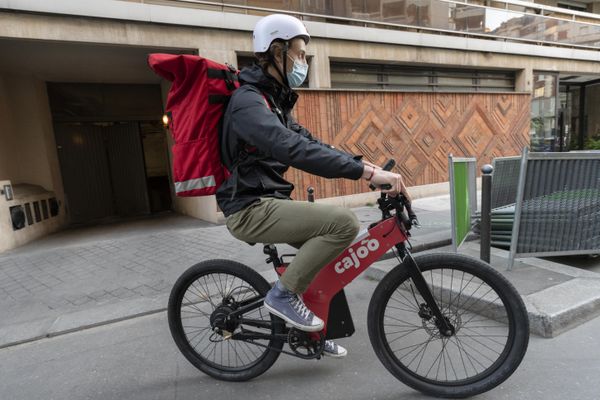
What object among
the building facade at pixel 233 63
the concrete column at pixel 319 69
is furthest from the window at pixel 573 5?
the concrete column at pixel 319 69

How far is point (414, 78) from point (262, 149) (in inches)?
352

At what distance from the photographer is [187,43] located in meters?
7.08

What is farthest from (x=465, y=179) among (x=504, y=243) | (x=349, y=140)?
(x=349, y=140)

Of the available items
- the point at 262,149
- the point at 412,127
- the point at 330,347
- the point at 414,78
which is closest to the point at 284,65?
the point at 262,149

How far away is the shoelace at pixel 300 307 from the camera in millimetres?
2285

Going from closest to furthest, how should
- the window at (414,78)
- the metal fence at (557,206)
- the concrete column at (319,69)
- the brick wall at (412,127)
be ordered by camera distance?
the metal fence at (557,206), the concrete column at (319,69), the brick wall at (412,127), the window at (414,78)

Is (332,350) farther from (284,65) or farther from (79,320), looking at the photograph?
(79,320)

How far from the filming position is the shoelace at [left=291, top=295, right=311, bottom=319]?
2285 millimetres

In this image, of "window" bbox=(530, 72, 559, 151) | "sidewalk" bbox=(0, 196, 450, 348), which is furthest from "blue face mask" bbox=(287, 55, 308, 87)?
"window" bbox=(530, 72, 559, 151)

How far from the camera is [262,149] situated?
2070 mm

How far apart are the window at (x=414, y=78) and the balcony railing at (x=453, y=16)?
95cm

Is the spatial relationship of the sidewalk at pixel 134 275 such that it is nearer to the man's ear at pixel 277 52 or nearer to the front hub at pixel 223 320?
the front hub at pixel 223 320

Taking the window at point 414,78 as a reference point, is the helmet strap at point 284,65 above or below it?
below

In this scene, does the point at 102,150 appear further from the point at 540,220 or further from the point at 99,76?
the point at 540,220
